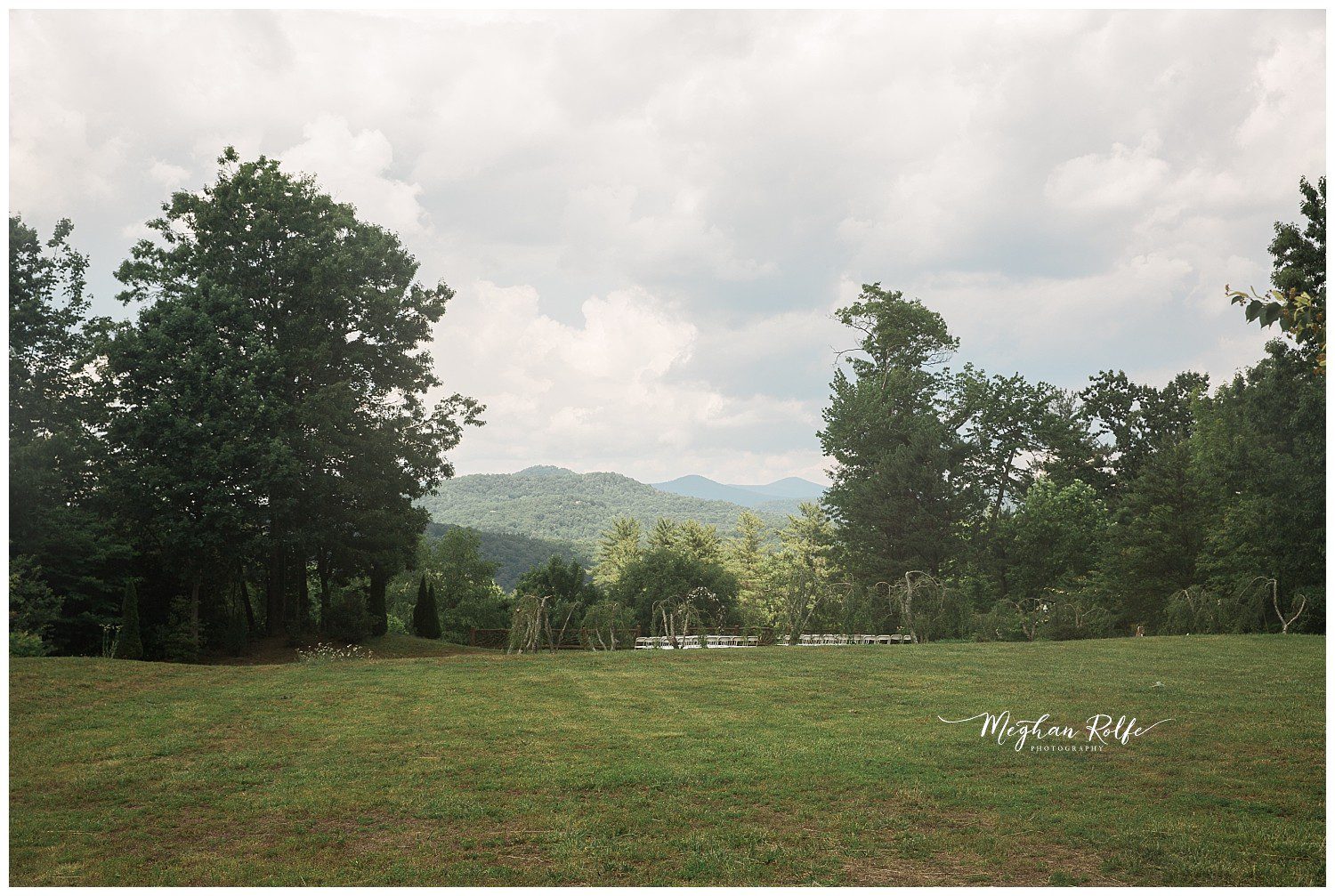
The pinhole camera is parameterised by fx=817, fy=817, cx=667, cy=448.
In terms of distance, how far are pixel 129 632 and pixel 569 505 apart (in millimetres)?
48283

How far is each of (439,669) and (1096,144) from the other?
11.2 metres

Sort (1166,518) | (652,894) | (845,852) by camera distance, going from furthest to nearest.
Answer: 1. (1166,518)
2. (845,852)
3. (652,894)

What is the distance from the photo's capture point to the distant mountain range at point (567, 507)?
2185 inches

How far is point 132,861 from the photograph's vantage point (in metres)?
4.75

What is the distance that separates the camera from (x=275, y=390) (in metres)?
16.6

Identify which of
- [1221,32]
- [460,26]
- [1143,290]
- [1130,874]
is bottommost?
[1130,874]

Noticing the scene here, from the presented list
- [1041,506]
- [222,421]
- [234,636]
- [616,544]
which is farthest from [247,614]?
[616,544]

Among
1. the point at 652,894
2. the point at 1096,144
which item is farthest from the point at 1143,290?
the point at 652,894

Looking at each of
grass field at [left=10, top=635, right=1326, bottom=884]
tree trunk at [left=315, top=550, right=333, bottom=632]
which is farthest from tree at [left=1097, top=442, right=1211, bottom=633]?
tree trunk at [left=315, top=550, right=333, bottom=632]

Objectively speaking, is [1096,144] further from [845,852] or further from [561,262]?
[845,852]

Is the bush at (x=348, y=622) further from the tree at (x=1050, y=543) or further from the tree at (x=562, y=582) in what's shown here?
the tree at (x=1050, y=543)

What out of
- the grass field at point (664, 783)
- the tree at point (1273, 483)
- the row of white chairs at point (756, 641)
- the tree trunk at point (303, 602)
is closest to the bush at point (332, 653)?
the tree trunk at point (303, 602)

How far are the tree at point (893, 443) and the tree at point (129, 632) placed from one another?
723 inches

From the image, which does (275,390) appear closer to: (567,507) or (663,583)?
(663,583)
